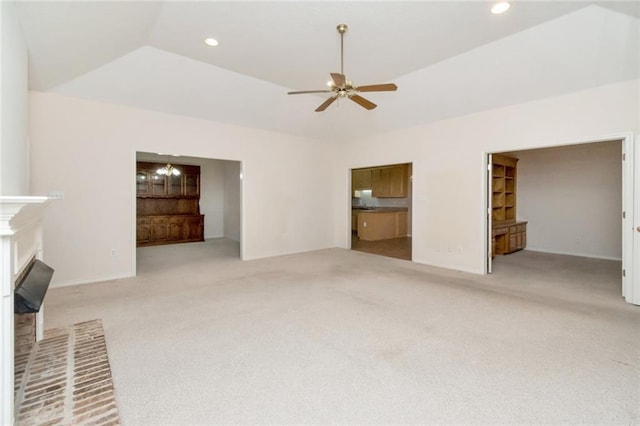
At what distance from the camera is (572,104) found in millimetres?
3908

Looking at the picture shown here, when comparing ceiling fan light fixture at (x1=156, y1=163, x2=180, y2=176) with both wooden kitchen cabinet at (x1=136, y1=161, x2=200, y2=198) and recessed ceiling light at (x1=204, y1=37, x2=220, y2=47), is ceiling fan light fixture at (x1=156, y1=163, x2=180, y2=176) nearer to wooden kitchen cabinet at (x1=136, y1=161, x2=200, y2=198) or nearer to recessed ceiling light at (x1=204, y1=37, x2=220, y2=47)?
wooden kitchen cabinet at (x1=136, y1=161, x2=200, y2=198)

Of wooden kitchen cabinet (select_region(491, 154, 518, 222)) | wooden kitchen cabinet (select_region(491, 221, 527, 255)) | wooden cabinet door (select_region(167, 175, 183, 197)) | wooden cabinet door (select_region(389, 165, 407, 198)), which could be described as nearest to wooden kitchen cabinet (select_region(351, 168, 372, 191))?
wooden cabinet door (select_region(389, 165, 407, 198))

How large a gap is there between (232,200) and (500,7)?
7932 millimetres

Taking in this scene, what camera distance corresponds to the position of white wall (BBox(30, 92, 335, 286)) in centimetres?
405

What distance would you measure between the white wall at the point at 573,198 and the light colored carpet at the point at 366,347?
188 cm

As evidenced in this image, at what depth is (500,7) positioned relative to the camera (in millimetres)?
2766

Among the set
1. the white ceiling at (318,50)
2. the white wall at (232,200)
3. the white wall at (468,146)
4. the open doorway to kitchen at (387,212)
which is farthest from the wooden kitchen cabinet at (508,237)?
the white wall at (232,200)

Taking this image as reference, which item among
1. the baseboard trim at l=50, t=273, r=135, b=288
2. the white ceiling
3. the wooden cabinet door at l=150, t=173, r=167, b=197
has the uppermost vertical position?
the white ceiling

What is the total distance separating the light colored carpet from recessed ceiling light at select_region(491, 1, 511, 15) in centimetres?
307

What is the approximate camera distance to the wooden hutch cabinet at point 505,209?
249 inches

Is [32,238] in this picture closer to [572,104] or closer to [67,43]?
[67,43]

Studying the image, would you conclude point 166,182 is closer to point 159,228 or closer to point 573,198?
point 159,228

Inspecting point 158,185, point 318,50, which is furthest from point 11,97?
point 158,185

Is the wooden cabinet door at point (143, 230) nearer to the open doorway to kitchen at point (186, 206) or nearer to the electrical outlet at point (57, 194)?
the open doorway to kitchen at point (186, 206)
